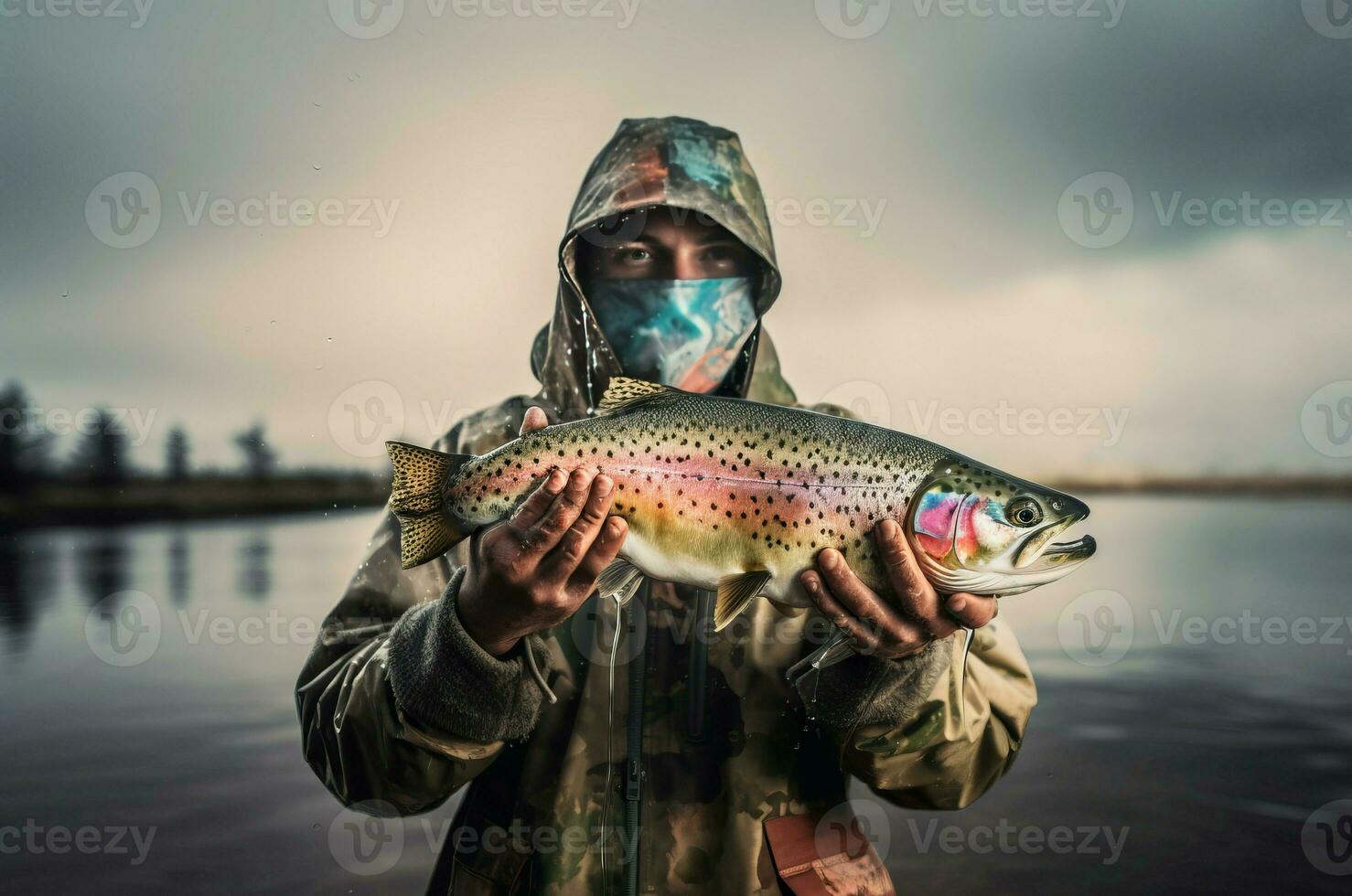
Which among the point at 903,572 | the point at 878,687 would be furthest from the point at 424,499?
the point at 878,687

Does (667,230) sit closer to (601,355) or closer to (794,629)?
(601,355)

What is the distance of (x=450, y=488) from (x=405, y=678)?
0.71 m

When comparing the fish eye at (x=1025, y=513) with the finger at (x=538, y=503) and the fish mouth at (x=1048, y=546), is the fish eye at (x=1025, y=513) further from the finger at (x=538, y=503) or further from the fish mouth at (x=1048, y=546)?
the finger at (x=538, y=503)

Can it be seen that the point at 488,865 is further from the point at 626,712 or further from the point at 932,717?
the point at 932,717

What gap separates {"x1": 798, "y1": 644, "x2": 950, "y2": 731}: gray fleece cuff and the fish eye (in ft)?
1.90

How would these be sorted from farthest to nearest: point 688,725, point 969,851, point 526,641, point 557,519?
point 969,851 → point 688,725 → point 526,641 → point 557,519

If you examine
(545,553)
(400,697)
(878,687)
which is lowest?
(400,697)

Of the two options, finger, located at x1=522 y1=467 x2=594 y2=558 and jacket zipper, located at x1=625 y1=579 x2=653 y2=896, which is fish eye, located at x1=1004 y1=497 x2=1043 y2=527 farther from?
jacket zipper, located at x1=625 y1=579 x2=653 y2=896

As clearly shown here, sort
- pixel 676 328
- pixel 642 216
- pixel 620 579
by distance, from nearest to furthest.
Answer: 1. pixel 620 579
2. pixel 676 328
3. pixel 642 216

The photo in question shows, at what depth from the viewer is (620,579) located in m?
2.66

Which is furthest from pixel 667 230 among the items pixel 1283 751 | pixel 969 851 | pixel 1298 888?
pixel 1283 751

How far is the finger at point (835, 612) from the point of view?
2.52 metres

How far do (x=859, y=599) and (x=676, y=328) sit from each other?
6.37 feet

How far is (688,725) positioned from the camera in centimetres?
309
